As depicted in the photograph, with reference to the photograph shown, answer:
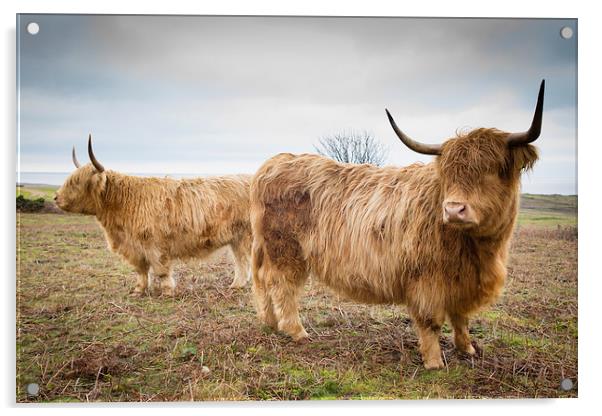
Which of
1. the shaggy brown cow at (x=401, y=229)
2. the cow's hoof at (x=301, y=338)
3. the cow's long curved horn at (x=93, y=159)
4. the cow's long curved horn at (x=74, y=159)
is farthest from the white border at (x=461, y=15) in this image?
the cow's hoof at (x=301, y=338)

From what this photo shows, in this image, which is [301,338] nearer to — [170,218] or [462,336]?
[462,336]

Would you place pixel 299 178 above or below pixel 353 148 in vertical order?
below

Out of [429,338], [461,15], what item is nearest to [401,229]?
[429,338]

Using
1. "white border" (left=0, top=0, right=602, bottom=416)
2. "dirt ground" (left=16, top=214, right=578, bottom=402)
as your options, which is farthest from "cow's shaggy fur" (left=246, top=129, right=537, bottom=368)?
"white border" (left=0, top=0, right=602, bottom=416)

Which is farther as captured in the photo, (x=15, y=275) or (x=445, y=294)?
(x=15, y=275)

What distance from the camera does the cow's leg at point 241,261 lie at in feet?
12.9

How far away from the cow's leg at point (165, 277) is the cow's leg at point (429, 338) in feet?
5.79

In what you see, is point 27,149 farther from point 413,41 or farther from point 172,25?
point 413,41

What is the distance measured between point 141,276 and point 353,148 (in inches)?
72.7

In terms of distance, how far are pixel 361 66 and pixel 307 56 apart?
13.5 inches

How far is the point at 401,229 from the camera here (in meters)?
2.89

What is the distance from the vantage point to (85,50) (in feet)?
10.6

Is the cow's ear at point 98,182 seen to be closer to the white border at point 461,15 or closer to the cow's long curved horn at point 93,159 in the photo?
the cow's long curved horn at point 93,159

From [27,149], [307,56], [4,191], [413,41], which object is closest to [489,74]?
[413,41]
